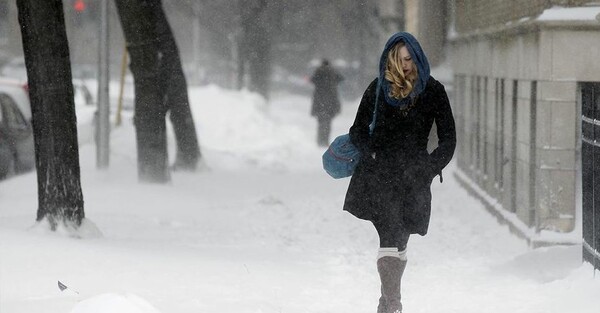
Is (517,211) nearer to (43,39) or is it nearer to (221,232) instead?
(221,232)

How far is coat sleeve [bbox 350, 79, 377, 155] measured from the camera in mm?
7238

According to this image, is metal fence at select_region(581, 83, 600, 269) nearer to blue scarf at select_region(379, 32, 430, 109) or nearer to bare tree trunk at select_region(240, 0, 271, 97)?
blue scarf at select_region(379, 32, 430, 109)

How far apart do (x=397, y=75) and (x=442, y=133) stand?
469 millimetres

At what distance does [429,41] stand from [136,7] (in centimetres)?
919

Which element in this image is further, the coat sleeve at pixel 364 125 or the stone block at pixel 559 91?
the stone block at pixel 559 91

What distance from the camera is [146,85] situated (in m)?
16.6

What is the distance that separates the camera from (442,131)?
725 cm

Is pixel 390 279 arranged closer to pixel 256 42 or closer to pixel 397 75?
pixel 397 75

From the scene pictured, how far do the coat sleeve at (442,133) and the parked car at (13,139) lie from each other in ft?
35.7

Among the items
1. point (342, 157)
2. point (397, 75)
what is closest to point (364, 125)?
point (342, 157)

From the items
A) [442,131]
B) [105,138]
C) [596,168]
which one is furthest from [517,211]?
[105,138]

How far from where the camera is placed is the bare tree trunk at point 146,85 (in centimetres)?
1655

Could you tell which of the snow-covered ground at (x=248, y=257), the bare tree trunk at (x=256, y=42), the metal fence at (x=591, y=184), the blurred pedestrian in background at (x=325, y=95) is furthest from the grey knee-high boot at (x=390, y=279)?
the bare tree trunk at (x=256, y=42)

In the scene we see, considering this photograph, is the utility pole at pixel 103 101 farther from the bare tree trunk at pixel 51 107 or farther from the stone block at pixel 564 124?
the stone block at pixel 564 124
